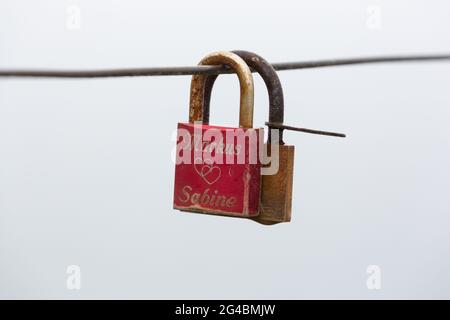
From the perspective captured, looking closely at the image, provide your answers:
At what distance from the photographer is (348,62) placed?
8.50 feet

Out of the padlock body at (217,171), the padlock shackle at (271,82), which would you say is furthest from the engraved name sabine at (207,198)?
the padlock shackle at (271,82)

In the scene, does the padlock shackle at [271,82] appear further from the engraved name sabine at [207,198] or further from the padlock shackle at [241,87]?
the engraved name sabine at [207,198]

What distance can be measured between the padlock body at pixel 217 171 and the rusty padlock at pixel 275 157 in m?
0.02

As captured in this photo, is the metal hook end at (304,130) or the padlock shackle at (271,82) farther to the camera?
the padlock shackle at (271,82)

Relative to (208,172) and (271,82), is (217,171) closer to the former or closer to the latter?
(208,172)

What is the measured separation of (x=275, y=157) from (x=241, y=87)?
0.61 ft

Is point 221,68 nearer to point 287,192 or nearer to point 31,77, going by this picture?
point 287,192

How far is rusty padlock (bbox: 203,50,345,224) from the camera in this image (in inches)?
87.1

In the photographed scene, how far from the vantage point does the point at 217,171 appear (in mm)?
2260

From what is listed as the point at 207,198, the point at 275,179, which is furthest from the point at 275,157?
the point at 207,198

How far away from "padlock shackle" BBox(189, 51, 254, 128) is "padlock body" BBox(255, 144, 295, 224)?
0.13 m

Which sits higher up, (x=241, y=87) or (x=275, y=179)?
(x=241, y=87)

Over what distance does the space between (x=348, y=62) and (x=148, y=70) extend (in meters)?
0.81

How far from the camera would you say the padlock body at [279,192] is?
7.25ft
